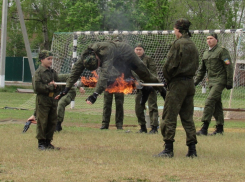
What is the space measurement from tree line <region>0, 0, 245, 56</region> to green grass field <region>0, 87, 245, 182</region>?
916 inches

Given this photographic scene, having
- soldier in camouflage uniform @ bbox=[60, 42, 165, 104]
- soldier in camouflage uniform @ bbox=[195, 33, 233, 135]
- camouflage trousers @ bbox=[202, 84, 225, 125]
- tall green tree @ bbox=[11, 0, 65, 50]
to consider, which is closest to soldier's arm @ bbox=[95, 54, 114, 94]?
soldier in camouflage uniform @ bbox=[60, 42, 165, 104]

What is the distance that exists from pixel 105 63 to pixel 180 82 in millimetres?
1434

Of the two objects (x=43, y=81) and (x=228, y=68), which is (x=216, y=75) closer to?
(x=228, y=68)

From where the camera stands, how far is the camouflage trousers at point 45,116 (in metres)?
7.87

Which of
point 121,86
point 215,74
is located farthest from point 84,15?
point 121,86

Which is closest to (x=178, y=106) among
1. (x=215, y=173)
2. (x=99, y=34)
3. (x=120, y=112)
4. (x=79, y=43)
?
(x=215, y=173)

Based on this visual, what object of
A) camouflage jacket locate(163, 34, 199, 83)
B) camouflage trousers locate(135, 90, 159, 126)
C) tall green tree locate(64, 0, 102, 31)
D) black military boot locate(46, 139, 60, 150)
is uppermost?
tall green tree locate(64, 0, 102, 31)

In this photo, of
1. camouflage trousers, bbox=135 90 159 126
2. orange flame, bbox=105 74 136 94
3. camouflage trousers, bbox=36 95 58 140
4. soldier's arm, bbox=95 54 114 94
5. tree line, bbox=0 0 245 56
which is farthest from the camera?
tree line, bbox=0 0 245 56

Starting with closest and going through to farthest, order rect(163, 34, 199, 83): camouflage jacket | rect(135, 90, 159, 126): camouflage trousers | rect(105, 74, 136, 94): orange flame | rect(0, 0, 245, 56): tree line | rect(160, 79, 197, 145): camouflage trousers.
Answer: rect(163, 34, 199, 83): camouflage jacket
rect(160, 79, 197, 145): camouflage trousers
rect(105, 74, 136, 94): orange flame
rect(135, 90, 159, 126): camouflage trousers
rect(0, 0, 245, 56): tree line

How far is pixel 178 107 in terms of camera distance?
23.4 ft

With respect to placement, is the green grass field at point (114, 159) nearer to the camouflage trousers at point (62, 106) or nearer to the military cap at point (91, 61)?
the camouflage trousers at point (62, 106)

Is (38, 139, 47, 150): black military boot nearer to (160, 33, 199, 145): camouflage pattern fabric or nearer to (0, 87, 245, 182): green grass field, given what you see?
(0, 87, 245, 182): green grass field

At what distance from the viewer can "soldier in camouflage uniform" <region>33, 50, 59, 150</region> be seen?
7.84 metres

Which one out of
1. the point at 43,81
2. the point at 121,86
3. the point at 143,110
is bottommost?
the point at 143,110
